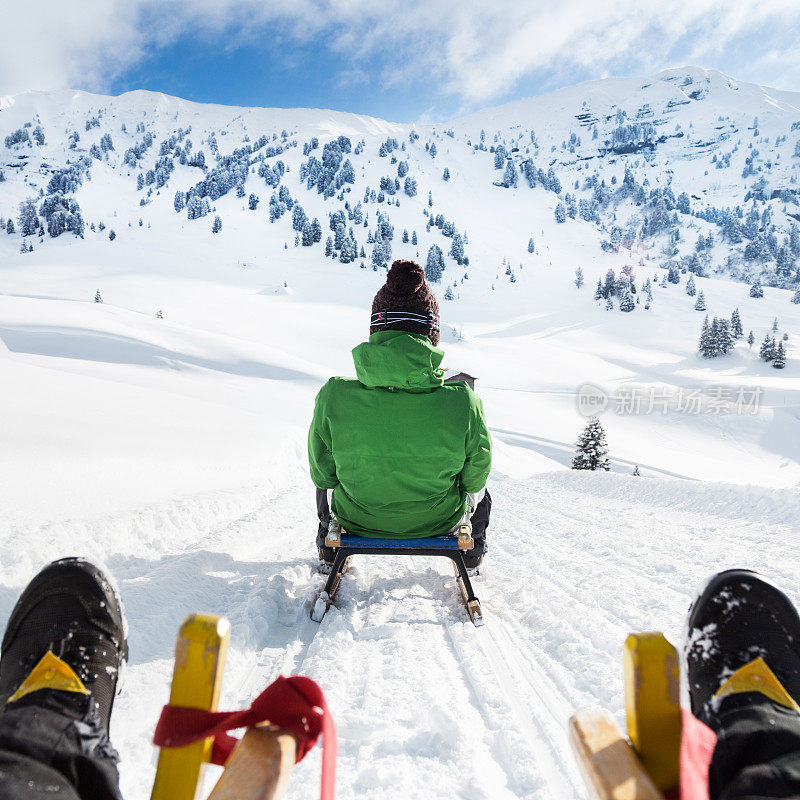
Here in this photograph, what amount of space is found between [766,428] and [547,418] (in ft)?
67.3

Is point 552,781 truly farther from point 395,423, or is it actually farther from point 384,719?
point 395,423

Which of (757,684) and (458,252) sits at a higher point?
(458,252)

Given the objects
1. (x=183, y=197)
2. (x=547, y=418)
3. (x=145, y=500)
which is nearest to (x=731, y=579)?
(x=145, y=500)

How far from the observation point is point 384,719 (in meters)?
1.69

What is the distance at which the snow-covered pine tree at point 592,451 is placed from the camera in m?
23.8

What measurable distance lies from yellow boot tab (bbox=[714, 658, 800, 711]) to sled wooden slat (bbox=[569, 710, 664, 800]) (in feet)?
1.71

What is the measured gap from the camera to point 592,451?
79.1 ft

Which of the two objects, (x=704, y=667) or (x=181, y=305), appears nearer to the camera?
(x=704, y=667)

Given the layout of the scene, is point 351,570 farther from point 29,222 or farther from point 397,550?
point 29,222

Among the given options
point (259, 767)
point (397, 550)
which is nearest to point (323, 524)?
point (397, 550)

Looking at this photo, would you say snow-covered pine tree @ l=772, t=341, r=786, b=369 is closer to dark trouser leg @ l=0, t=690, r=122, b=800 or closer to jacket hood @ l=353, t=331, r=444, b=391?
jacket hood @ l=353, t=331, r=444, b=391

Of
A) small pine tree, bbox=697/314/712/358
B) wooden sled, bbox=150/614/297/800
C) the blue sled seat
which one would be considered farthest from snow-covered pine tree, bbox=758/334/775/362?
wooden sled, bbox=150/614/297/800

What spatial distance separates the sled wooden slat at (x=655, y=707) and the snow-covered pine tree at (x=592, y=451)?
24.2 metres

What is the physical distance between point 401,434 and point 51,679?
160 cm
